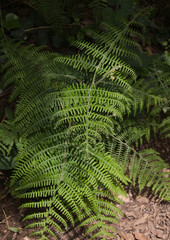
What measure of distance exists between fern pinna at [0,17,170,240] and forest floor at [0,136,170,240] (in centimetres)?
23

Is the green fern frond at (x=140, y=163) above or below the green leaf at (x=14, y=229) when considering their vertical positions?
above

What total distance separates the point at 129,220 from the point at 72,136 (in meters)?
1.17

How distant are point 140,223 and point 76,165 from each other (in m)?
1.07

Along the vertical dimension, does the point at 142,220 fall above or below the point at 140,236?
above

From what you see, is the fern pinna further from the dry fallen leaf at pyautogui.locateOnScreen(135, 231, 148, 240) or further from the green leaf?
the dry fallen leaf at pyautogui.locateOnScreen(135, 231, 148, 240)

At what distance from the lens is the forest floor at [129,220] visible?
2.45m

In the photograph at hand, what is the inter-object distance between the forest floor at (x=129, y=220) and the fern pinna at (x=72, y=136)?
0.23 m

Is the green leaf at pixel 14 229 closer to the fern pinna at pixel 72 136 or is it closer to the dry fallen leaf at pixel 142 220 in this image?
the fern pinna at pixel 72 136

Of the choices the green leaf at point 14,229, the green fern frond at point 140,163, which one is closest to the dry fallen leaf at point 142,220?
the green fern frond at point 140,163

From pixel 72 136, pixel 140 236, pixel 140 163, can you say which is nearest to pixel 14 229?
pixel 72 136

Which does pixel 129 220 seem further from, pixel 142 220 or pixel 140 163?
pixel 140 163

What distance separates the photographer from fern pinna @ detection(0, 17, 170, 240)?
2109 millimetres

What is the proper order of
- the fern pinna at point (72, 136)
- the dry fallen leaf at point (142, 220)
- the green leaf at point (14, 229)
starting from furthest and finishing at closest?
the dry fallen leaf at point (142, 220)
the green leaf at point (14, 229)
the fern pinna at point (72, 136)

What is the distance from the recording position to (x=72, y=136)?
2.36 metres
